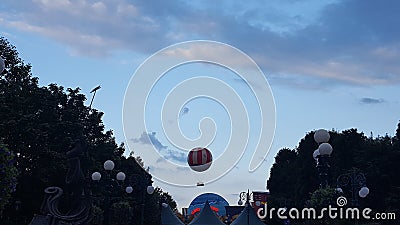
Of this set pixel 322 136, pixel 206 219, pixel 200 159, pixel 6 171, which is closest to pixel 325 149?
pixel 322 136

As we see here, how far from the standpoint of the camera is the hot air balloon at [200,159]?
3575cm

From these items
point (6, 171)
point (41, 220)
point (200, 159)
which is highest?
point (200, 159)

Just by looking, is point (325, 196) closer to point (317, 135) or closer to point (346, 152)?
point (317, 135)

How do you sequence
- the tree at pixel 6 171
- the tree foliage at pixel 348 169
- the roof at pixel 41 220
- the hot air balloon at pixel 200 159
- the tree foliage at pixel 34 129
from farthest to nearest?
the tree foliage at pixel 348 169 → the tree foliage at pixel 34 129 → the hot air balloon at pixel 200 159 → the roof at pixel 41 220 → the tree at pixel 6 171

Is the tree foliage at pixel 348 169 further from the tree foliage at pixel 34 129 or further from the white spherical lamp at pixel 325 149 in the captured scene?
the white spherical lamp at pixel 325 149

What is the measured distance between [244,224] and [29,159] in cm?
1645

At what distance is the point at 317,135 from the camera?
20.5 meters

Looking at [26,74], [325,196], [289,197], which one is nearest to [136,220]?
[289,197]

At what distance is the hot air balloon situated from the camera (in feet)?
117

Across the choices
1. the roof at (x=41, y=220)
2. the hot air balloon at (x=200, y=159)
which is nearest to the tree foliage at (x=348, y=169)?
Answer: the hot air balloon at (x=200, y=159)

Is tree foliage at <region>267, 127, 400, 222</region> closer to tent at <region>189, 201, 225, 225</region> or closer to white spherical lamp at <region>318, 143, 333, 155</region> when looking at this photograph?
tent at <region>189, 201, 225, 225</region>

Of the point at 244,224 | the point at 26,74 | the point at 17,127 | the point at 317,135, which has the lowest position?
the point at 244,224

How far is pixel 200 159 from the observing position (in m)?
35.7

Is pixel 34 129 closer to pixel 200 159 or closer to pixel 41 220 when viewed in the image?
pixel 200 159
